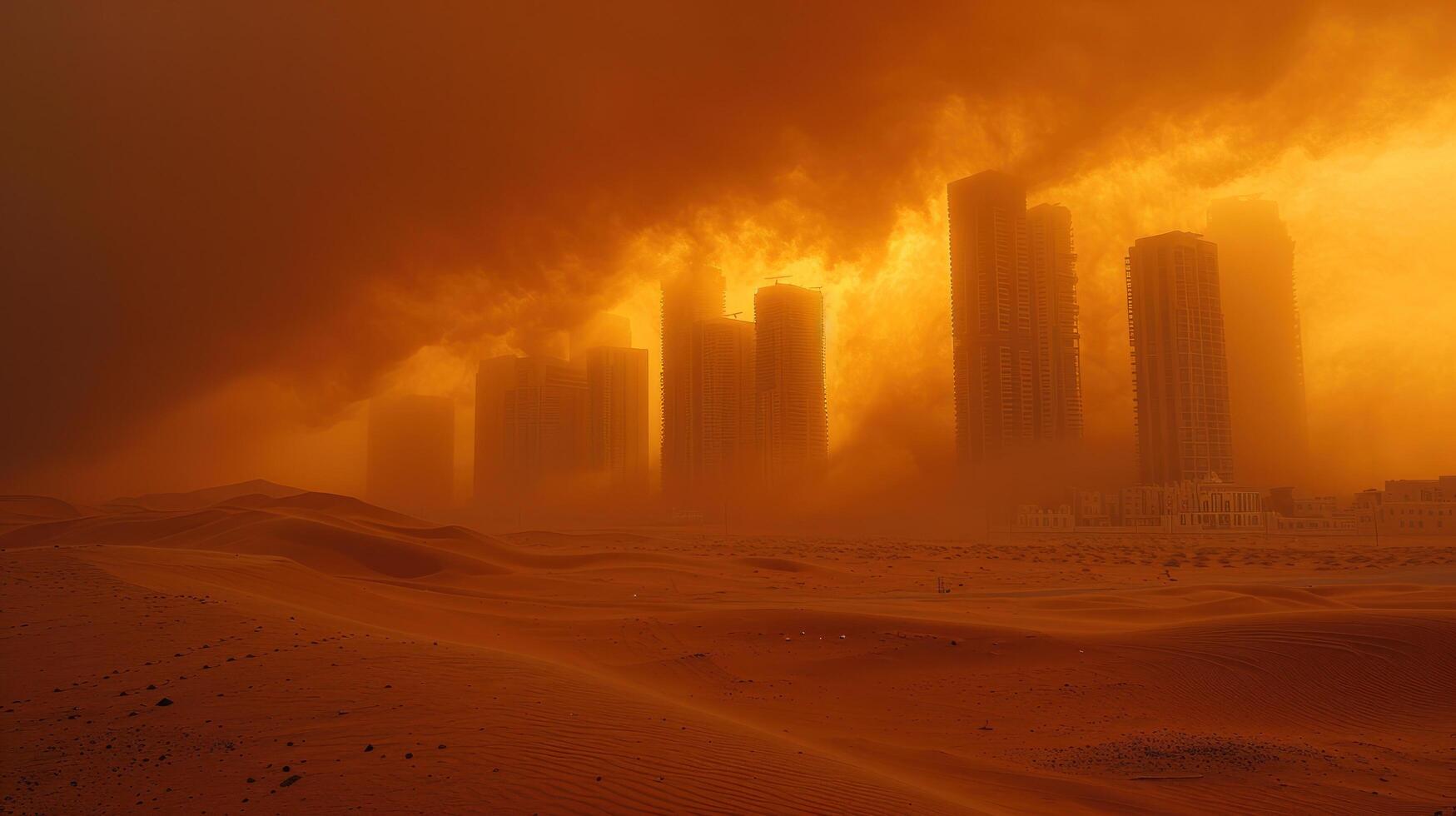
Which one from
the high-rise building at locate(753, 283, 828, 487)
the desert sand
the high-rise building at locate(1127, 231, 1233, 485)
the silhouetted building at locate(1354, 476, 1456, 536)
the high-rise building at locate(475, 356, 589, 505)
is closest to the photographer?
the desert sand

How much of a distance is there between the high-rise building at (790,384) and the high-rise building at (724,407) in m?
6.75

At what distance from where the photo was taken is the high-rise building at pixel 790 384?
124 m

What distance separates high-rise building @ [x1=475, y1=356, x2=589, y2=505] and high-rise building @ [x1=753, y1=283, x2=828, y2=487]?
147ft

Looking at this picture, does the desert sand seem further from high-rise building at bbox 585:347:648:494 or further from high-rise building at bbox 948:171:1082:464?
high-rise building at bbox 585:347:648:494

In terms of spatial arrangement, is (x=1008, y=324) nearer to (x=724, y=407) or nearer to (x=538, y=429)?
(x=724, y=407)

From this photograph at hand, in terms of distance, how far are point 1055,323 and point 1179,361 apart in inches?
668

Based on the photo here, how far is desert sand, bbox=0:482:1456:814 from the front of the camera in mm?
9266

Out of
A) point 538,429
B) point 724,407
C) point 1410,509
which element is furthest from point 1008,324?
point 538,429

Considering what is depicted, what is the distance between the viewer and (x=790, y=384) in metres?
126

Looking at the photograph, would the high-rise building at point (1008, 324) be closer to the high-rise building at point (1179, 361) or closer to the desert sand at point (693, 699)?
the high-rise building at point (1179, 361)

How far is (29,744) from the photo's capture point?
33.0 ft

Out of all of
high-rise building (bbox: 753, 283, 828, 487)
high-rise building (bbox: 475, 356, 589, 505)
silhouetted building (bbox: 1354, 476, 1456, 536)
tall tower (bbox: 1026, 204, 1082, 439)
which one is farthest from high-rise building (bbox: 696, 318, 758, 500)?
silhouetted building (bbox: 1354, 476, 1456, 536)

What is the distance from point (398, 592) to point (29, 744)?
19899 millimetres

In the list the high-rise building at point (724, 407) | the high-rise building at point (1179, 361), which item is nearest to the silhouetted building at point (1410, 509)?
the high-rise building at point (1179, 361)
